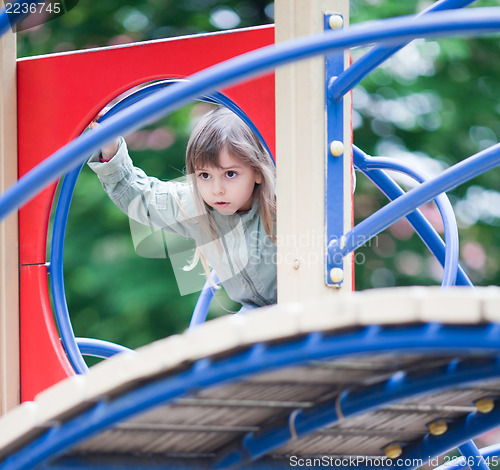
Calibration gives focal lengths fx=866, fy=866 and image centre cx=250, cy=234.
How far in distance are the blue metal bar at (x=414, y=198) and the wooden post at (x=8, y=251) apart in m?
0.75

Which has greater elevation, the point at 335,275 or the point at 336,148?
the point at 336,148

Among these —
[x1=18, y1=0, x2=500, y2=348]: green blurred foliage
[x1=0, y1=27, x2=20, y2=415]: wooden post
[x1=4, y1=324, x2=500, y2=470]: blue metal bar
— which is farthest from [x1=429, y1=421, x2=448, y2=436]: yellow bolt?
[x1=18, y1=0, x2=500, y2=348]: green blurred foliage

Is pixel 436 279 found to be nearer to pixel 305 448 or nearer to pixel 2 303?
pixel 2 303

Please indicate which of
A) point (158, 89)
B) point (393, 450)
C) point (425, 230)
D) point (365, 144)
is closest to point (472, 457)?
point (425, 230)

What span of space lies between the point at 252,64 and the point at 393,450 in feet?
2.22

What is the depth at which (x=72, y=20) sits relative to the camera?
3912mm

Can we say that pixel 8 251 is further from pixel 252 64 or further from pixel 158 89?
pixel 252 64

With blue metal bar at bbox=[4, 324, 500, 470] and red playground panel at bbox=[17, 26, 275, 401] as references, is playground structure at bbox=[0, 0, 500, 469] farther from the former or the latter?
red playground panel at bbox=[17, 26, 275, 401]

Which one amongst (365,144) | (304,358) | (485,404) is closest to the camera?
(304,358)

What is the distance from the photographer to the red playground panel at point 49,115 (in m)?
1.83

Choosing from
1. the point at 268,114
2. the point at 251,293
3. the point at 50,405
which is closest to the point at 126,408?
the point at 50,405

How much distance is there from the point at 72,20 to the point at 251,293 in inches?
88.6

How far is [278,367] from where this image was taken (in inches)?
32.7

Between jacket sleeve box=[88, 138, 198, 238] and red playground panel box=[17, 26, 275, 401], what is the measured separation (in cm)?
27
